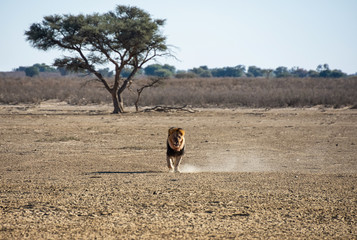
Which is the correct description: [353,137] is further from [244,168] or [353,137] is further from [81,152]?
[81,152]

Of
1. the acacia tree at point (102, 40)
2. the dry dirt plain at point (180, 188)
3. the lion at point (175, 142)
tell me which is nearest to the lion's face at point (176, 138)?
the lion at point (175, 142)

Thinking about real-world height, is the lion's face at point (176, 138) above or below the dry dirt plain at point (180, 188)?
above

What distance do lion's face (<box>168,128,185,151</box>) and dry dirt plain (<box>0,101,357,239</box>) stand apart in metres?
0.58

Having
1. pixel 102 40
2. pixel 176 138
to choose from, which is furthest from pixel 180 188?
pixel 102 40

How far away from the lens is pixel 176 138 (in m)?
10.8

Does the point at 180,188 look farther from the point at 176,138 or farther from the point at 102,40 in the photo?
the point at 102,40

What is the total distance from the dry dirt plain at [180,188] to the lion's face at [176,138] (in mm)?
577

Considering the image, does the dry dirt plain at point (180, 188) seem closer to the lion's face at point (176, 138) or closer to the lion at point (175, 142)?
the lion at point (175, 142)

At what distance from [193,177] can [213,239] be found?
13.3 feet

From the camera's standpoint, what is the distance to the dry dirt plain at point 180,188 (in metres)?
6.73

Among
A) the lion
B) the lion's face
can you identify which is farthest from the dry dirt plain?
the lion's face

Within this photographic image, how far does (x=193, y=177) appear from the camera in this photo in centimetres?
1030

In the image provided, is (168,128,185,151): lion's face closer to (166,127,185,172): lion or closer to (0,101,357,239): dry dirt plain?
A: (166,127,185,172): lion

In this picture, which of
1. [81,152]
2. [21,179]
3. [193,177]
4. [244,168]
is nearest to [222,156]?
[244,168]
